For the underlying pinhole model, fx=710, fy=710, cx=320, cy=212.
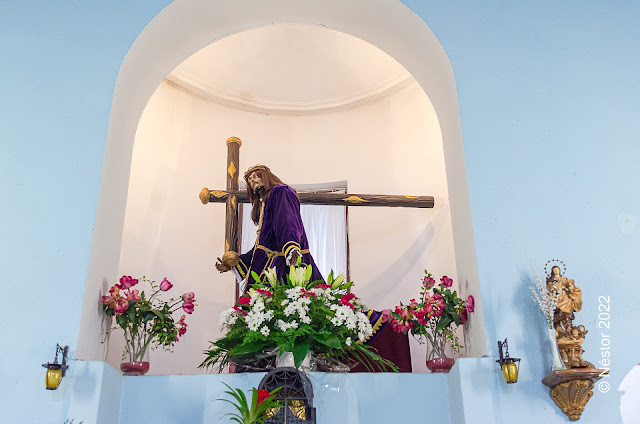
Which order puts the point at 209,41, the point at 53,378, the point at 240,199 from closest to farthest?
the point at 53,378, the point at 209,41, the point at 240,199

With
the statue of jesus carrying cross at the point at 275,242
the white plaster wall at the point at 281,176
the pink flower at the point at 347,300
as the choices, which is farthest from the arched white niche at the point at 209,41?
the white plaster wall at the point at 281,176

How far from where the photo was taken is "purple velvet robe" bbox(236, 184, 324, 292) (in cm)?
446

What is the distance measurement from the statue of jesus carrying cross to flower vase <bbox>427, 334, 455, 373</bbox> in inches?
32.3

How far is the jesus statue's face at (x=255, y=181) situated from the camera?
4.95m

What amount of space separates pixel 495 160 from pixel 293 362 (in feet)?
5.17

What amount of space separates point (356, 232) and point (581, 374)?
3.15 metres

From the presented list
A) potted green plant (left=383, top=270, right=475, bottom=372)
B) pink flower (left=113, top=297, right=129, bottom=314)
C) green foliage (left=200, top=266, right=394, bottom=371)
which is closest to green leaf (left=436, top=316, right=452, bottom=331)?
potted green plant (left=383, top=270, right=475, bottom=372)

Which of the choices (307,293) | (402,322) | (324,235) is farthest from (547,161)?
(324,235)

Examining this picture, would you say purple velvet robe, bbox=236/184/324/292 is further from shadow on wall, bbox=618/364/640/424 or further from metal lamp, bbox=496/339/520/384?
shadow on wall, bbox=618/364/640/424

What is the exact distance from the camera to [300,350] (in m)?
3.51

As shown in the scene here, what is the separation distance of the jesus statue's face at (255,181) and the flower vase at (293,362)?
5.34ft

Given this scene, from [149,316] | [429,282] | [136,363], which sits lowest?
[136,363]

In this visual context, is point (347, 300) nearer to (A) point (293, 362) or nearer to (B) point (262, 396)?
(A) point (293, 362)

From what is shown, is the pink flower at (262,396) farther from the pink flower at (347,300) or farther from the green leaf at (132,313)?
the green leaf at (132,313)
